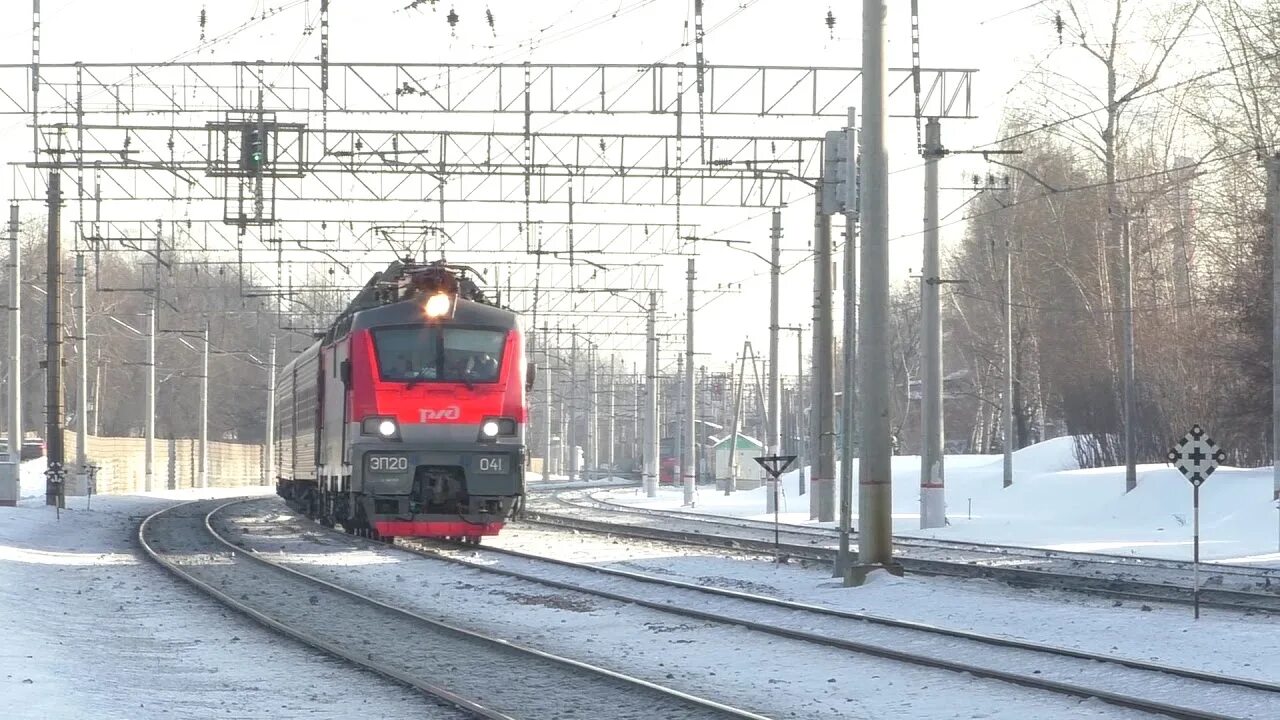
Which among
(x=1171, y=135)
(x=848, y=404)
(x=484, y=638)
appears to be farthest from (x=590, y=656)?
(x=1171, y=135)

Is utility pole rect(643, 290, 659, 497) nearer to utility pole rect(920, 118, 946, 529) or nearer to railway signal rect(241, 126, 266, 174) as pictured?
utility pole rect(920, 118, 946, 529)

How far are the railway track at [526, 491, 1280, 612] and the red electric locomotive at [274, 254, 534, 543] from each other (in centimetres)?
457

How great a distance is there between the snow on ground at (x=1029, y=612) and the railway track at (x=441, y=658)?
443cm

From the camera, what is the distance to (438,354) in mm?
25000

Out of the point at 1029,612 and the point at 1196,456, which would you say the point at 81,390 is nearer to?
the point at 1029,612

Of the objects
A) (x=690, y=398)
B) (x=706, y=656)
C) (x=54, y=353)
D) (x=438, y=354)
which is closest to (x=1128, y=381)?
(x=690, y=398)

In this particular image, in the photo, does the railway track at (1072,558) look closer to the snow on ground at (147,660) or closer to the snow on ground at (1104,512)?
the snow on ground at (1104,512)

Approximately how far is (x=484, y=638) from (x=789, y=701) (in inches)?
158

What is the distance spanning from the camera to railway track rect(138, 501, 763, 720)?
36.1 ft

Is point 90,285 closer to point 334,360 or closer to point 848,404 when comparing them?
point 334,360

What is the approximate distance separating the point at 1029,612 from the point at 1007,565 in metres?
6.75

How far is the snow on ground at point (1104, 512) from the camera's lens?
29.9m

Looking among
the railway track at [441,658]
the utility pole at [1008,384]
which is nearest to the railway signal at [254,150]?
the railway track at [441,658]

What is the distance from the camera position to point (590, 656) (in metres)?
13.9
